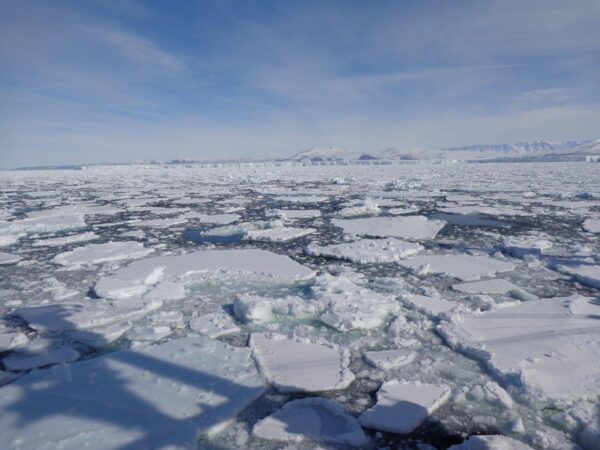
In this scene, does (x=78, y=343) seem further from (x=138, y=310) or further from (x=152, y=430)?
(x=152, y=430)

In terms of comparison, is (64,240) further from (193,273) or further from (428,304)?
(428,304)

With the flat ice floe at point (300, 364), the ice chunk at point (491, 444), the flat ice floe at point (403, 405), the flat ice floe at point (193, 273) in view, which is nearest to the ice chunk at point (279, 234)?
the flat ice floe at point (193, 273)

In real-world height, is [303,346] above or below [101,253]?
below

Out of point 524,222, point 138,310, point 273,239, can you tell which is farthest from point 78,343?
point 524,222

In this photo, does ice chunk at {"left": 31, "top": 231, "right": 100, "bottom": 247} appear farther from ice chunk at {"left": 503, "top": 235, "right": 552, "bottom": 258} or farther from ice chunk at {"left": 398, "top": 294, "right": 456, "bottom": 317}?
ice chunk at {"left": 503, "top": 235, "right": 552, "bottom": 258}

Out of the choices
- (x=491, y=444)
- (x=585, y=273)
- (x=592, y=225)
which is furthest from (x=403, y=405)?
(x=592, y=225)

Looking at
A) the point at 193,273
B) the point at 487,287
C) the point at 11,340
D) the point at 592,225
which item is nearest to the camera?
the point at 11,340
